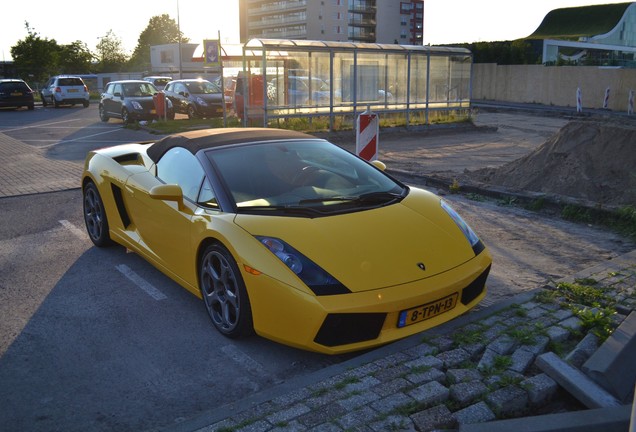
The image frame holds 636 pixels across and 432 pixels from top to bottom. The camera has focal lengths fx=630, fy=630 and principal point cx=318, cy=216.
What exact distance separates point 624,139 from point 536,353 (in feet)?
20.8

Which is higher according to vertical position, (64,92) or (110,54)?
(110,54)

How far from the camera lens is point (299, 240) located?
4.07 m

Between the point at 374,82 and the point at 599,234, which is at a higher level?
the point at 374,82

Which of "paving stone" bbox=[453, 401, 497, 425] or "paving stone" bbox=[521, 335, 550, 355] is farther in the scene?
"paving stone" bbox=[521, 335, 550, 355]

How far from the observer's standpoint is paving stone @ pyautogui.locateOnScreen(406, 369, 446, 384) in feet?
11.5

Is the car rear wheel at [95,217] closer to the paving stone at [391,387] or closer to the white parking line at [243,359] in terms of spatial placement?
the white parking line at [243,359]

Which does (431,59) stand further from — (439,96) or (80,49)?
(80,49)

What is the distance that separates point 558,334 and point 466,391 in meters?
1.03

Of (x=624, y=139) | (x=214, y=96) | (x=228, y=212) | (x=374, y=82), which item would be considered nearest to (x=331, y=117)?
(x=374, y=82)

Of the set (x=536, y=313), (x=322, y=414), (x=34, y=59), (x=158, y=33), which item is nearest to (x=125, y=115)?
(x=536, y=313)

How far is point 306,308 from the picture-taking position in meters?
3.74

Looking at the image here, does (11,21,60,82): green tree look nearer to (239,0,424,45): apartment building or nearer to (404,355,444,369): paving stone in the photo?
(404,355,444,369): paving stone

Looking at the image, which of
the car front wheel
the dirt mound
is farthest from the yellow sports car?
the car front wheel

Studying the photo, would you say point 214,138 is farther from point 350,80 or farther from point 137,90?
point 137,90
